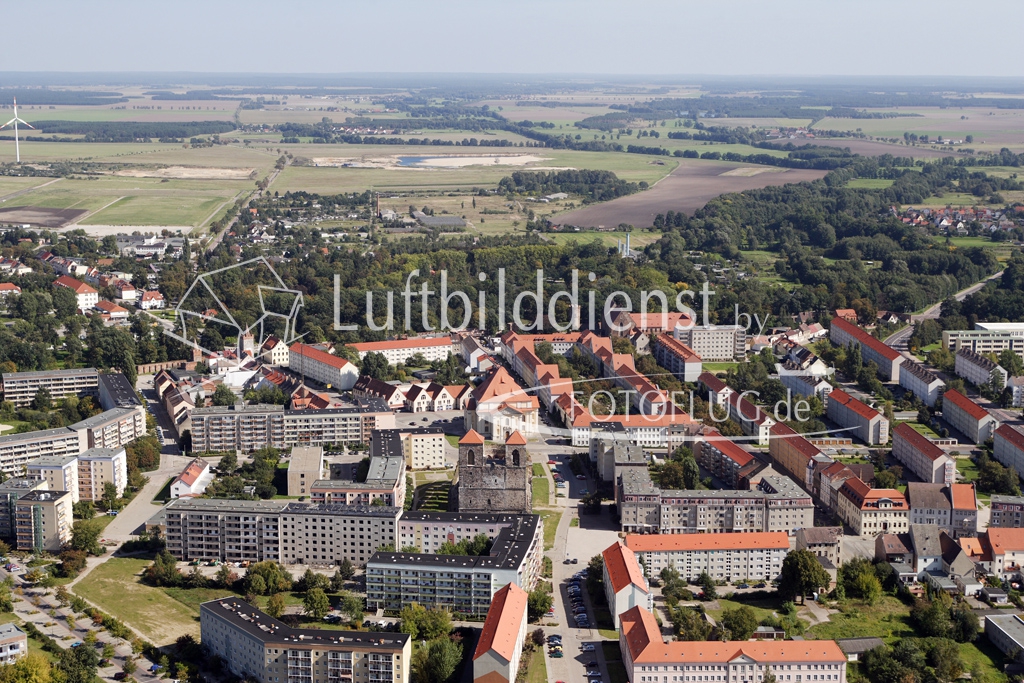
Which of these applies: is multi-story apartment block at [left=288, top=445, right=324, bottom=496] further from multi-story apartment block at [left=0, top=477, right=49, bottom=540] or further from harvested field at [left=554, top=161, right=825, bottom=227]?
harvested field at [left=554, top=161, right=825, bottom=227]

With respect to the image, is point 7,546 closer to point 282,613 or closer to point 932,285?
point 282,613

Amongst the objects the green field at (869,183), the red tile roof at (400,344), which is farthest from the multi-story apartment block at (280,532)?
the green field at (869,183)

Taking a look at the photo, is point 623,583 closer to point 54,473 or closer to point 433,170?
point 54,473

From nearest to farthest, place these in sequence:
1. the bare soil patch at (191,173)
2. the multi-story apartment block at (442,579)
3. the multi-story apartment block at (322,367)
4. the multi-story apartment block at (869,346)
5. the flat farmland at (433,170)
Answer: the multi-story apartment block at (442,579), the multi-story apartment block at (322,367), the multi-story apartment block at (869,346), the flat farmland at (433,170), the bare soil patch at (191,173)

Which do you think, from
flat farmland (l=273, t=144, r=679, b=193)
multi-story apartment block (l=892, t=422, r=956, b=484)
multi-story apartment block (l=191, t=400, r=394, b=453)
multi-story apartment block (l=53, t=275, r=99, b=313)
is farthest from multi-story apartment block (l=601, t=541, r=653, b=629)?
flat farmland (l=273, t=144, r=679, b=193)

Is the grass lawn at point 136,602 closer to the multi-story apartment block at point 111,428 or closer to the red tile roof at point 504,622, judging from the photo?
the red tile roof at point 504,622

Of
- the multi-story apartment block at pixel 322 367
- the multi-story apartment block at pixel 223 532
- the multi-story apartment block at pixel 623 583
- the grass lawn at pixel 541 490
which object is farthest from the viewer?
the multi-story apartment block at pixel 322 367

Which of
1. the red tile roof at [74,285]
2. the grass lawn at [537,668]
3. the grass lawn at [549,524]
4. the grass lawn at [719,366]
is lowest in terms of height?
the grass lawn at [537,668]
